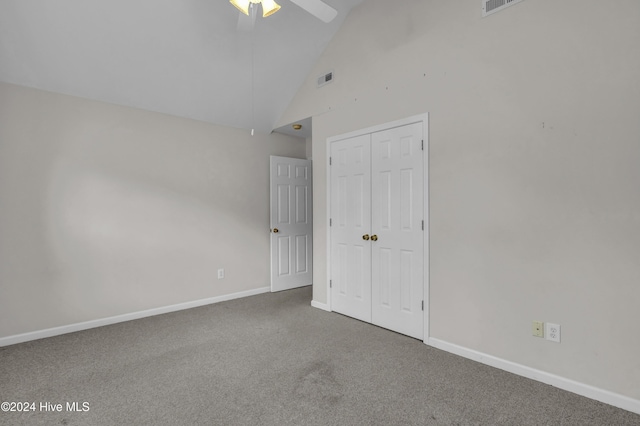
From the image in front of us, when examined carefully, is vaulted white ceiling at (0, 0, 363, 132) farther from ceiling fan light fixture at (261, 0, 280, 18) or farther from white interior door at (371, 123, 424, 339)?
white interior door at (371, 123, 424, 339)

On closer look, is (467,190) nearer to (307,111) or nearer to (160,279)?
(307,111)

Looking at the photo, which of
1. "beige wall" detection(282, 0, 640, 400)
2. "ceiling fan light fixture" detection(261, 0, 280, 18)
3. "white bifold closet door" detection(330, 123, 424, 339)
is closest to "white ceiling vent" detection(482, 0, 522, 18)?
"beige wall" detection(282, 0, 640, 400)

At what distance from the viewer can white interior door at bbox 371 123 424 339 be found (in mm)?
2824

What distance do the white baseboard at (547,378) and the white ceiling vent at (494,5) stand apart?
2.63m

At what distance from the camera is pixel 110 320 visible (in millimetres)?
3299

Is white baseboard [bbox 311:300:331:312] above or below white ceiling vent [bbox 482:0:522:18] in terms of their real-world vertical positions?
below

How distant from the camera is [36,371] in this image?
7.57 ft

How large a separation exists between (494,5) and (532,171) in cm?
131

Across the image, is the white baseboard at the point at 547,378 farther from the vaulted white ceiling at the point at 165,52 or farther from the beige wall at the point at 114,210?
the vaulted white ceiling at the point at 165,52

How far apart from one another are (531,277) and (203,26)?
356cm

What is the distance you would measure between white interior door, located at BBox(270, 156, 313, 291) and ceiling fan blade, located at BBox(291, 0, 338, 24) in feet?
8.41

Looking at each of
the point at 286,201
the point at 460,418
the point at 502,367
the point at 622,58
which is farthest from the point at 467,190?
the point at 286,201

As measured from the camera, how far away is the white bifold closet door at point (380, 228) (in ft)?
9.36

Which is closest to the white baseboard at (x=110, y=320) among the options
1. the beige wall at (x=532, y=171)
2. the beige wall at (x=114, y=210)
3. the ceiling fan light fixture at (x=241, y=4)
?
the beige wall at (x=114, y=210)
